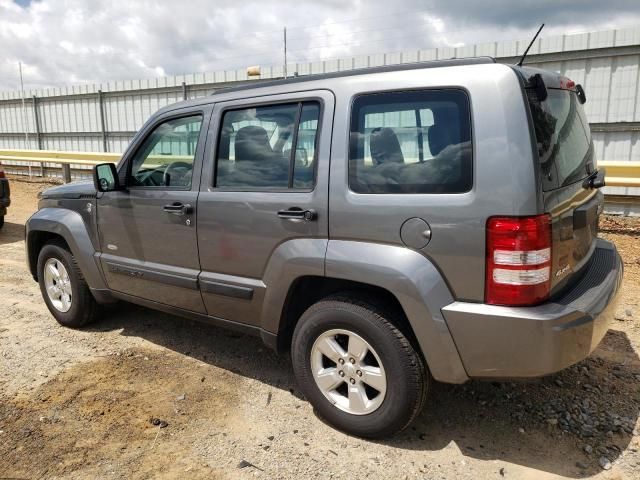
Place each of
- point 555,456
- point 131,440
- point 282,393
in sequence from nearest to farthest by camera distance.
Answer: point 555,456 < point 131,440 < point 282,393

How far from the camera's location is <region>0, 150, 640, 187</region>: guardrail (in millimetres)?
6945

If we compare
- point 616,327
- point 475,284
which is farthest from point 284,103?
point 616,327

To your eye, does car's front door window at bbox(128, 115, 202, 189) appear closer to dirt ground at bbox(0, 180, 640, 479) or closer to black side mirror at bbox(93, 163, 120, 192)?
black side mirror at bbox(93, 163, 120, 192)

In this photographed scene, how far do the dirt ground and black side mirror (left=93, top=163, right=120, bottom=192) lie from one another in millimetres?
1307

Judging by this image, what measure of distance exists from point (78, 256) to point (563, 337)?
3669 millimetres

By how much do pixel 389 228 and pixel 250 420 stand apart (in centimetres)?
148

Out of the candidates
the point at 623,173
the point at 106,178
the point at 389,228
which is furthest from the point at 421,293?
the point at 623,173

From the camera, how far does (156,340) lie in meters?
4.35

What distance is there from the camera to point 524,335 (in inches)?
91.9

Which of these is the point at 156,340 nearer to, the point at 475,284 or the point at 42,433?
the point at 42,433

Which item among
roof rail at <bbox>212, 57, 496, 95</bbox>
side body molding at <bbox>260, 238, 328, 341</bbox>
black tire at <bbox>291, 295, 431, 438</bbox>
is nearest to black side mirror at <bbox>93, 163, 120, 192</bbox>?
roof rail at <bbox>212, 57, 496, 95</bbox>

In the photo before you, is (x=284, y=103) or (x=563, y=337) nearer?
(x=563, y=337)

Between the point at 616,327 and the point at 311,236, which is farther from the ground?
the point at 311,236

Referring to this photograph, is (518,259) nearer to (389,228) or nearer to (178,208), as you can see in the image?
(389,228)
